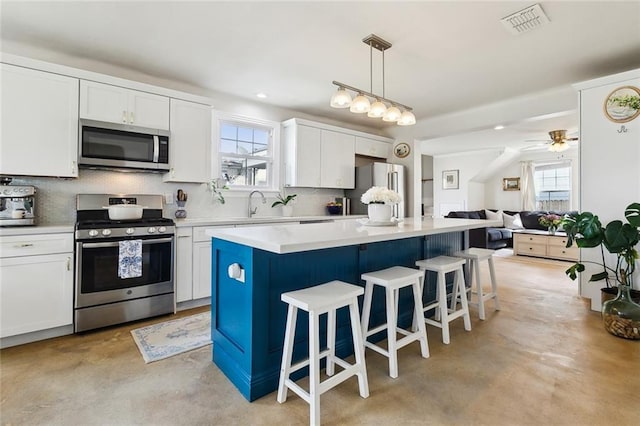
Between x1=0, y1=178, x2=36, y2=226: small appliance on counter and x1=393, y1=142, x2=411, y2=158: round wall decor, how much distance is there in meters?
4.96

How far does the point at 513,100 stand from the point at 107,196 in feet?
16.6

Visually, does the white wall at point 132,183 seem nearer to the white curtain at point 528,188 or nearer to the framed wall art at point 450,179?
the framed wall art at point 450,179

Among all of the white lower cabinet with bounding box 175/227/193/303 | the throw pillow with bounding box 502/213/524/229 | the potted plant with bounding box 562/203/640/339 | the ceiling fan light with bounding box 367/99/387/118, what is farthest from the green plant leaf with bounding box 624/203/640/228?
the throw pillow with bounding box 502/213/524/229

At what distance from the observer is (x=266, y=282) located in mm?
1830

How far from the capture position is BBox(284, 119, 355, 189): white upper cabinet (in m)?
4.43

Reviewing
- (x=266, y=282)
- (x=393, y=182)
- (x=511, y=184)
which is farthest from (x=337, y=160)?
(x=511, y=184)

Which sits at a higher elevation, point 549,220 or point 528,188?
point 528,188

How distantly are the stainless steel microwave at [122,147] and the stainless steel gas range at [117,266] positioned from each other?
37 cm

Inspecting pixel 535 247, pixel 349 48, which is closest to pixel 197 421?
pixel 349 48

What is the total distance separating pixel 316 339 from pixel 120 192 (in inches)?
112

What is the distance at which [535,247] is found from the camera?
6.27 m

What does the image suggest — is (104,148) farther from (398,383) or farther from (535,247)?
(535,247)

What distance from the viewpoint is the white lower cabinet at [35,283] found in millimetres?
2355

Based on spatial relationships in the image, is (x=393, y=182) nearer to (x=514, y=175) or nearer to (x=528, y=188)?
(x=528, y=188)
